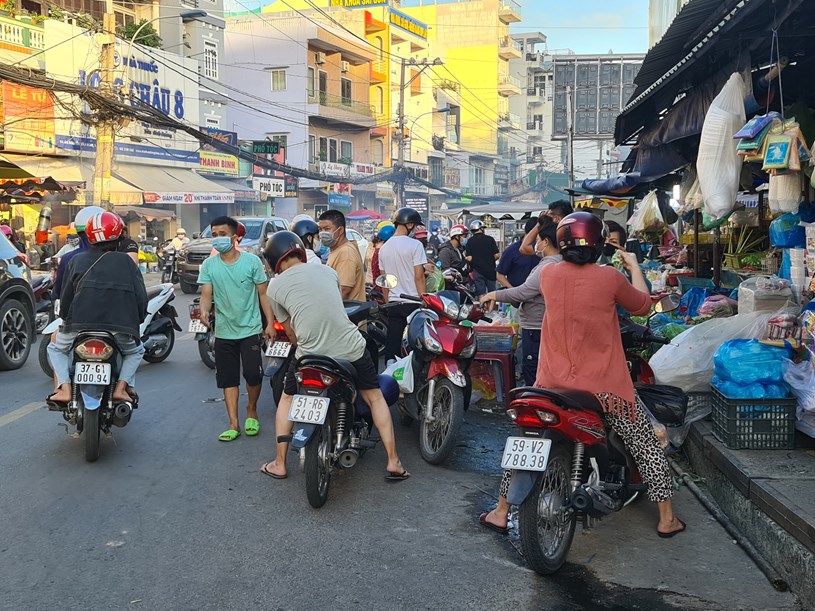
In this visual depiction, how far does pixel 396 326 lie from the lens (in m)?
7.67

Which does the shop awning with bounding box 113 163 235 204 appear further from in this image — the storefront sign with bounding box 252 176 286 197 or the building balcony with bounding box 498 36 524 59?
the building balcony with bounding box 498 36 524 59

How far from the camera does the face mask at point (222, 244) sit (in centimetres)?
662

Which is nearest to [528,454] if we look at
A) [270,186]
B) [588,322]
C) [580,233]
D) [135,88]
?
[588,322]

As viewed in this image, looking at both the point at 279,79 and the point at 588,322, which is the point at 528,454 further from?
the point at 279,79

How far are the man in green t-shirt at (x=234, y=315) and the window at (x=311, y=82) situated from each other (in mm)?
42685

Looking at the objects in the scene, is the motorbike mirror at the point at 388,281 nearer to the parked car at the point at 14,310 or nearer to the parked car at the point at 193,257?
the parked car at the point at 14,310

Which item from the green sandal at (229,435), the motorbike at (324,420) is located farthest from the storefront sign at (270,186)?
the motorbike at (324,420)

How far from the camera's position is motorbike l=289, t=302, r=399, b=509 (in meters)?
4.96

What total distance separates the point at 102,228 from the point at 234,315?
123 cm

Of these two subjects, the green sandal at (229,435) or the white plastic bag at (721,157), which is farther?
the green sandal at (229,435)

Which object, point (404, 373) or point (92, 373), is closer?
point (92, 373)

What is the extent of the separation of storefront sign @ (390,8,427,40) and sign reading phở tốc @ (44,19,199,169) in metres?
28.3

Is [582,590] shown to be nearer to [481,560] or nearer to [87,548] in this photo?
[481,560]

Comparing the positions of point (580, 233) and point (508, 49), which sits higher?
point (508, 49)
